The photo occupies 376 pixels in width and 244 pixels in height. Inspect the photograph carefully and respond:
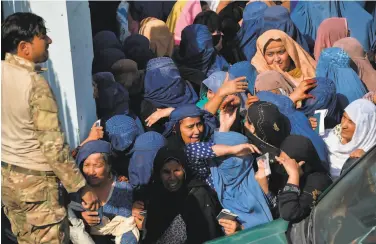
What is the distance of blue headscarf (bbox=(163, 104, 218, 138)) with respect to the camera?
15.9 feet

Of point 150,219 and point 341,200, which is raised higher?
point 341,200

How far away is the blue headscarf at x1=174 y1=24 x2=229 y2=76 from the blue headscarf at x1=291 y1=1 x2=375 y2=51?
1603 millimetres

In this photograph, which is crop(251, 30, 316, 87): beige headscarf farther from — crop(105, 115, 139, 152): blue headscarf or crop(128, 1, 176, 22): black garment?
crop(128, 1, 176, 22): black garment

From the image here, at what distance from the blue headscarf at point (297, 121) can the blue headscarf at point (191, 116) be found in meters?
0.49

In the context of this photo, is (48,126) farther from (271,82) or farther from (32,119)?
(271,82)

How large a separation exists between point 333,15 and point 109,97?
163 inches

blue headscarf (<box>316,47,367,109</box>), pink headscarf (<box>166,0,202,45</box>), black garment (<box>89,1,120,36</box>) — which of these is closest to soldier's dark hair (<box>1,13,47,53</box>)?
blue headscarf (<box>316,47,367,109</box>)

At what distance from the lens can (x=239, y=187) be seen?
15.0 feet

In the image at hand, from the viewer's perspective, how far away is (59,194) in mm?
3650

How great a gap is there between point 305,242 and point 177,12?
19.6 ft

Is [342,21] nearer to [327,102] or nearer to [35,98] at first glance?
[327,102]

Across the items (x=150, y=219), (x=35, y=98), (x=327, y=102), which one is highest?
(x=35, y=98)

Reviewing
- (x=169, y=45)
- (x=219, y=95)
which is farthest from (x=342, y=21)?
(x=219, y=95)

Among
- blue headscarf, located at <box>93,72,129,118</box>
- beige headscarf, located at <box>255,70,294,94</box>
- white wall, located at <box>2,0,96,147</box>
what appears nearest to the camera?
white wall, located at <box>2,0,96,147</box>
